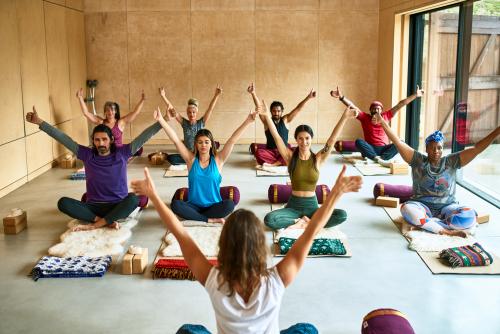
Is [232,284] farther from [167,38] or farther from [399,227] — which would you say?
[167,38]

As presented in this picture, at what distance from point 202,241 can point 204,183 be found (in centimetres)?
67

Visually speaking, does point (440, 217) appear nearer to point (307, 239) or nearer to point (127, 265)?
point (127, 265)

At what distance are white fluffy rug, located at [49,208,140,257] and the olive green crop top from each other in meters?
1.54

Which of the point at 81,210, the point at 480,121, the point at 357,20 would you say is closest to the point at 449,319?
the point at 81,210

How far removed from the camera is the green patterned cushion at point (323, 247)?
4.53 metres

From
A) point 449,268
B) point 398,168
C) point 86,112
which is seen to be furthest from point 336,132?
point 86,112

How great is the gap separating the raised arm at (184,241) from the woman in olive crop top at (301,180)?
265cm

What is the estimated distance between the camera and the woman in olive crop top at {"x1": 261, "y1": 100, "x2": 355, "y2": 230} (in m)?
Result: 5.05

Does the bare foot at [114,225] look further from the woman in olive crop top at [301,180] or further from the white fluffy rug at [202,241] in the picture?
the woman in olive crop top at [301,180]

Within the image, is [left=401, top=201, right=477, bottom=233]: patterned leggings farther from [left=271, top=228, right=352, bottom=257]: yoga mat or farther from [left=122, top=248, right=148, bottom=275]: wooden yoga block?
[left=122, top=248, right=148, bottom=275]: wooden yoga block

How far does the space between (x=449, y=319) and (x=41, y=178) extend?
18.4 feet

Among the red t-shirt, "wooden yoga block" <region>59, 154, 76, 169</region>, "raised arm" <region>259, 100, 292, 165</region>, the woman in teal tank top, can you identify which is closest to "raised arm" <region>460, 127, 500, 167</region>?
"raised arm" <region>259, 100, 292, 165</region>

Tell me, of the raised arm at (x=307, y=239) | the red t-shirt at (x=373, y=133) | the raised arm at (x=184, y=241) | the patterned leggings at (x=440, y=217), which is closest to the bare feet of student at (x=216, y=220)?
the patterned leggings at (x=440, y=217)

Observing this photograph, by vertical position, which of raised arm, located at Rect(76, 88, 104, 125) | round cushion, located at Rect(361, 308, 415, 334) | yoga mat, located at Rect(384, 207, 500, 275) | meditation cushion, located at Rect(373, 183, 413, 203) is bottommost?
yoga mat, located at Rect(384, 207, 500, 275)
